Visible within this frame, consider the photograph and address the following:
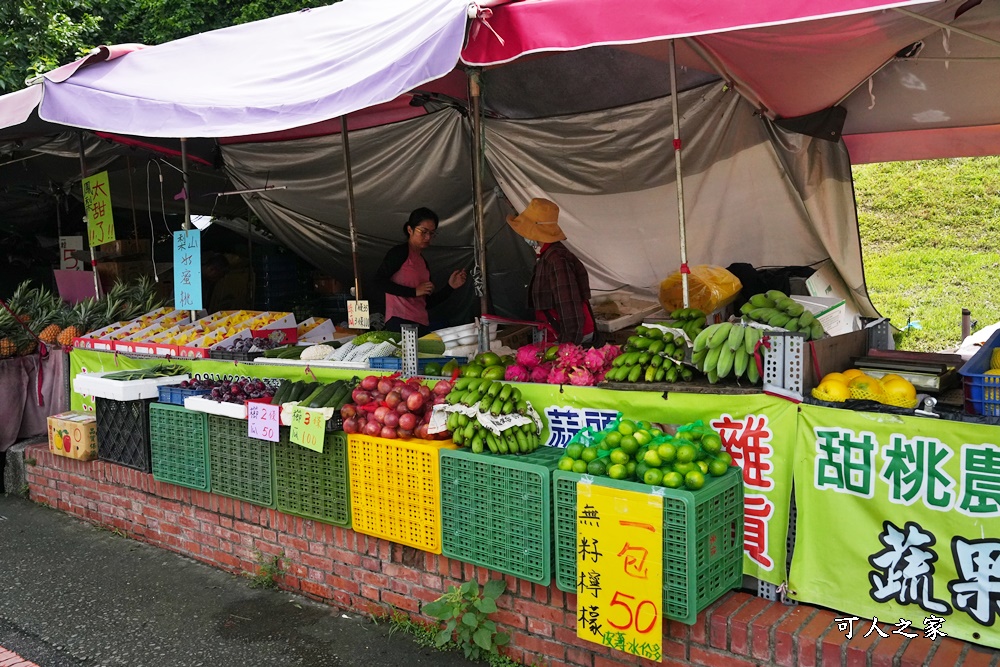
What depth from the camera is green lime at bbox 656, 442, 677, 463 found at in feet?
10.3

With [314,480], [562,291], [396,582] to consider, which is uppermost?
[562,291]

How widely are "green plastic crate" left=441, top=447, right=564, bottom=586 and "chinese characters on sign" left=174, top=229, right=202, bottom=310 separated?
338cm

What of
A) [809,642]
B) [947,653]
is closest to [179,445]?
[809,642]

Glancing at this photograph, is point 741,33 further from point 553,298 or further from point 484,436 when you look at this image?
point 484,436

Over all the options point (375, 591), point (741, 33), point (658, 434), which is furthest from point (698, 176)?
Result: point (375, 591)

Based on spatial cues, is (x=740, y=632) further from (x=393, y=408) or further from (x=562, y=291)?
(x=562, y=291)

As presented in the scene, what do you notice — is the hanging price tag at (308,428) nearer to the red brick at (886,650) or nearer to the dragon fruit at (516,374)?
the dragon fruit at (516,374)

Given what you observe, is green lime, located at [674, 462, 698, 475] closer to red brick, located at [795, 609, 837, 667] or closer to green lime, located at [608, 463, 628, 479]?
green lime, located at [608, 463, 628, 479]

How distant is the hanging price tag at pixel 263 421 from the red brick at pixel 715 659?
2650 millimetres

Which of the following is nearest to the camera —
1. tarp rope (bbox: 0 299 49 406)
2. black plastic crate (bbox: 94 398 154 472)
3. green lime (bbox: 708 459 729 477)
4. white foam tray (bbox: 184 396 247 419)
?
green lime (bbox: 708 459 729 477)

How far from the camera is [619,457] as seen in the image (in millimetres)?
3219

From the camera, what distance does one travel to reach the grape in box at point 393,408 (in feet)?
13.4

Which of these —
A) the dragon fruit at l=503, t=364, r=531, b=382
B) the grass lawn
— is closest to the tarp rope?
the dragon fruit at l=503, t=364, r=531, b=382

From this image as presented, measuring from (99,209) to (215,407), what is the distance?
133 inches
